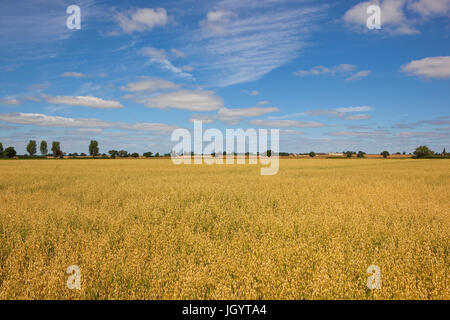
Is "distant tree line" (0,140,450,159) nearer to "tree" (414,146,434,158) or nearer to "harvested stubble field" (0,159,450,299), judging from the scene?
"tree" (414,146,434,158)

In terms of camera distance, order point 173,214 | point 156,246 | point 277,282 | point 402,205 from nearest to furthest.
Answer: point 277,282, point 156,246, point 173,214, point 402,205

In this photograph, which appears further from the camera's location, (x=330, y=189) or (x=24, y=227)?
(x=330, y=189)

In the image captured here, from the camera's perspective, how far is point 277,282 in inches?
134

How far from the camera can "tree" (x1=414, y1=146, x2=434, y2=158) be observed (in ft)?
370

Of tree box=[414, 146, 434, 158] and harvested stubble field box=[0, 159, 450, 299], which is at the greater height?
tree box=[414, 146, 434, 158]

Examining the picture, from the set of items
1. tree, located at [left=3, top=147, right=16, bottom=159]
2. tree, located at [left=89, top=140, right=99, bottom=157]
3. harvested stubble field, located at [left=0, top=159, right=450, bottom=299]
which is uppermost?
tree, located at [left=89, top=140, right=99, bottom=157]

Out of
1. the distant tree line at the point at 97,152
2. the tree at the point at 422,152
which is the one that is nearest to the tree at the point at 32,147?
the distant tree line at the point at 97,152

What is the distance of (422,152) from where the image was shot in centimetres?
11531

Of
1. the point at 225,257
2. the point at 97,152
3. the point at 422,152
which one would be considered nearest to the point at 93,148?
the point at 97,152

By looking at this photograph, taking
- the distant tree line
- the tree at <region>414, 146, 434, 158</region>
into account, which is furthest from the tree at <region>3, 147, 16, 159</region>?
the tree at <region>414, 146, 434, 158</region>
